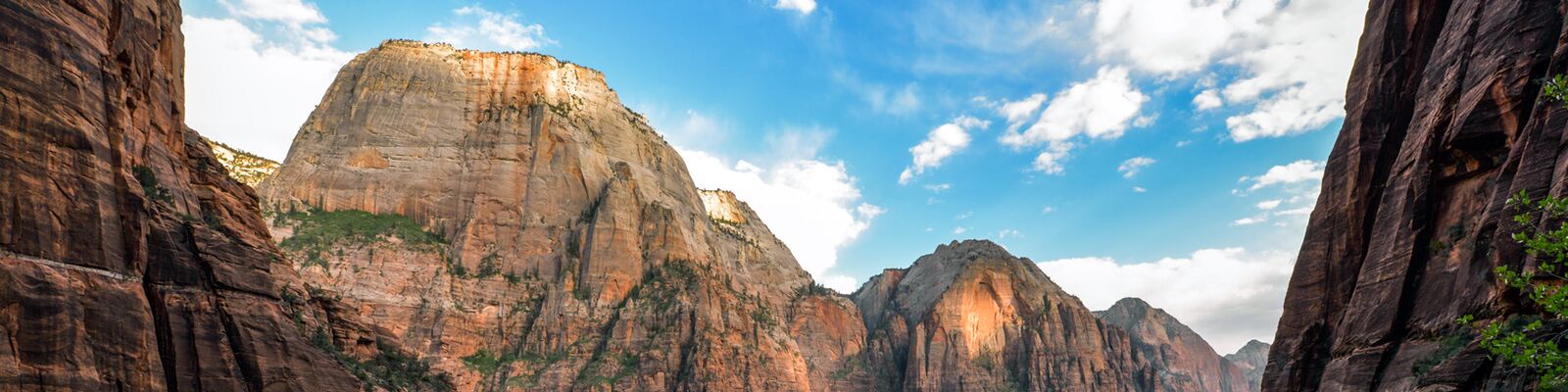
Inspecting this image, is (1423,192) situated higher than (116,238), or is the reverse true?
(1423,192)

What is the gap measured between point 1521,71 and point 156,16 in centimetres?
5389

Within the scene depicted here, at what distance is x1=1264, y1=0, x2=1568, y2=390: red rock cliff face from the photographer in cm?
3016

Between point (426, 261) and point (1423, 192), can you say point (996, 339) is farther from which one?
point (1423, 192)

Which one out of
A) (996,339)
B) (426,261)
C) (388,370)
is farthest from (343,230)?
(996,339)

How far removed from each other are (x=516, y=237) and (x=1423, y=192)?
88496 millimetres

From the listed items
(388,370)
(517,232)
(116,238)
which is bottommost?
(388,370)

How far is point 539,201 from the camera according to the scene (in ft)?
347

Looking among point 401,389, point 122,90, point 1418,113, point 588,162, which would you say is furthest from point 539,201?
point 1418,113

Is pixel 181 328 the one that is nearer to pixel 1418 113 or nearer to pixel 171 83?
pixel 171 83

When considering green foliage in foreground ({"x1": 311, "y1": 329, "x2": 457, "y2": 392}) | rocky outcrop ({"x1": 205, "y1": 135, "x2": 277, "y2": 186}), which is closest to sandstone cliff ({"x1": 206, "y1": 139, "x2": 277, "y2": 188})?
rocky outcrop ({"x1": 205, "y1": 135, "x2": 277, "y2": 186})

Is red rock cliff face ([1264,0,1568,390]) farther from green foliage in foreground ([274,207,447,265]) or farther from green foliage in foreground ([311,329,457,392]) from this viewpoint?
green foliage in foreground ([274,207,447,265])

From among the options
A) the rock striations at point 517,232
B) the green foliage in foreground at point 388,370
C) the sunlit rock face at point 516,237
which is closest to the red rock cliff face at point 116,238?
the green foliage in foreground at point 388,370

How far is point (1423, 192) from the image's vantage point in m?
36.9

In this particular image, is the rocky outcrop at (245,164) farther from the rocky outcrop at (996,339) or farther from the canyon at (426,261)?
the rocky outcrop at (996,339)
